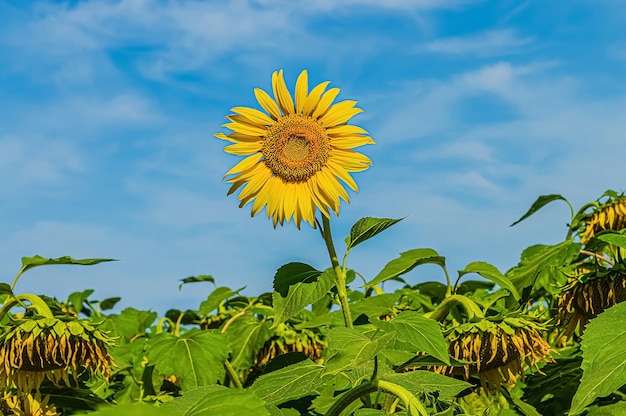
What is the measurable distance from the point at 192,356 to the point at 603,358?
1479mm

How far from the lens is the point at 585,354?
1.83 metres

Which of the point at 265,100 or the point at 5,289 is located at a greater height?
the point at 265,100

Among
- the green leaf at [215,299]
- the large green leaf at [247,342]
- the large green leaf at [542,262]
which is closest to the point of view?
the large green leaf at [542,262]

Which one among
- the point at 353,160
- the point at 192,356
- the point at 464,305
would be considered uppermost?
the point at 353,160

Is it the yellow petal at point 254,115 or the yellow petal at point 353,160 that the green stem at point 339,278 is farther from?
the yellow petal at point 254,115

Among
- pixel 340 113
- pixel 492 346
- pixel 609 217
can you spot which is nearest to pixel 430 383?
pixel 492 346

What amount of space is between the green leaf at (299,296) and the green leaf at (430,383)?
0.50 m

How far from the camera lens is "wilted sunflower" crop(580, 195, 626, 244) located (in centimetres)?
381

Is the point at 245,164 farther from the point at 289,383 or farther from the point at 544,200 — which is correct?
the point at 544,200

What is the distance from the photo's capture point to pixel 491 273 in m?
2.61

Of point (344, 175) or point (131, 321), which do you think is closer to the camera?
point (344, 175)

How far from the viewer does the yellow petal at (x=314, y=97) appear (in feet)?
8.22

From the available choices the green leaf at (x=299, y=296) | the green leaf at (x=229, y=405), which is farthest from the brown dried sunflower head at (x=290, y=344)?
the green leaf at (x=229, y=405)

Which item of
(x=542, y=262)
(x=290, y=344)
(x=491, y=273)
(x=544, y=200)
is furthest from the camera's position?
(x=544, y=200)
